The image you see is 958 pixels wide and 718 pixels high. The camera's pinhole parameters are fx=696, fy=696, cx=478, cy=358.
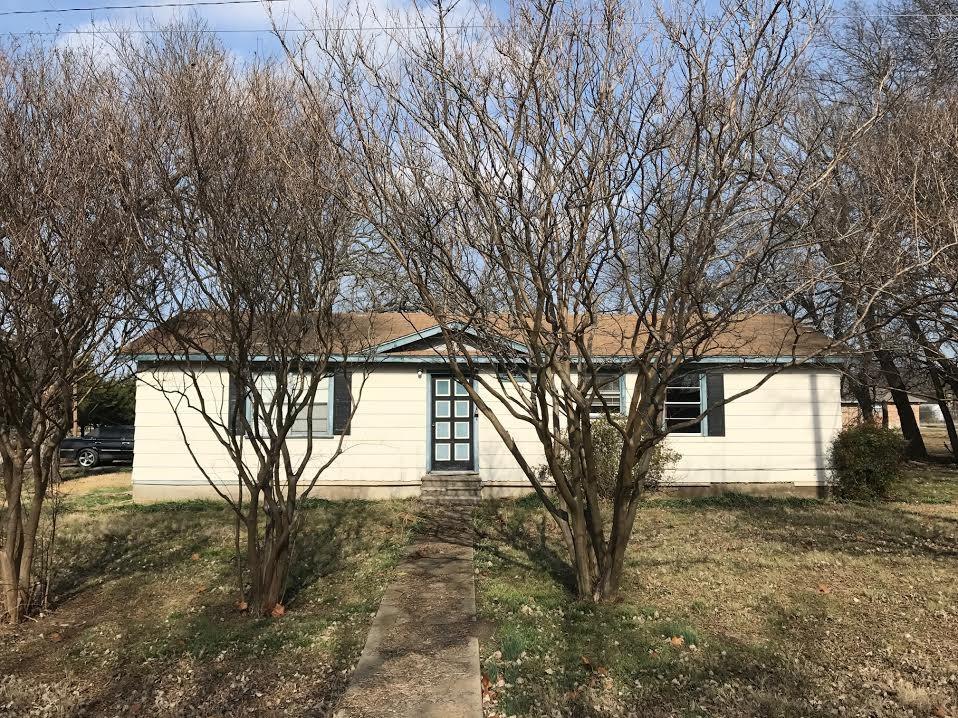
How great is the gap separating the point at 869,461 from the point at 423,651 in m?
9.49

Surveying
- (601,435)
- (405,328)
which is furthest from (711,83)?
(405,328)

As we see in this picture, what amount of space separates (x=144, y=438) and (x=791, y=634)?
10813mm

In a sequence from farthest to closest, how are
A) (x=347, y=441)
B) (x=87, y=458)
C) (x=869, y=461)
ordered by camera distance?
(x=87, y=458) < (x=347, y=441) < (x=869, y=461)

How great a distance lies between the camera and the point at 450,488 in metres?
11.9

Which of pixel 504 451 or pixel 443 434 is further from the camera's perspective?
pixel 443 434

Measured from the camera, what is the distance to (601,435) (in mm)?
11203

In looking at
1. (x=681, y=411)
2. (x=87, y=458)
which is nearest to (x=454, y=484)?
(x=681, y=411)

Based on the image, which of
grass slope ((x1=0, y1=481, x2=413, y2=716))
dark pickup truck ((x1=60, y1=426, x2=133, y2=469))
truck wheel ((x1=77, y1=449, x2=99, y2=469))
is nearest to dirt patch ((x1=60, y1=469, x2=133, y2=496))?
dark pickup truck ((x1=60, y1=426, x2=133, y2=469))

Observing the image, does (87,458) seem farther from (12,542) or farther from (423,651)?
(423,651)

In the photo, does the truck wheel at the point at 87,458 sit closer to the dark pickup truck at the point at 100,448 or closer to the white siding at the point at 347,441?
the dark pickup truck at the point at 100,448

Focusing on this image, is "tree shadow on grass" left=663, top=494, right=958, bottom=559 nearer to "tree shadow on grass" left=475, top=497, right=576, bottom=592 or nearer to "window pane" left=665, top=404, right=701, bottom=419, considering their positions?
"window pane" left=665, top=404, right=701, bottom=419

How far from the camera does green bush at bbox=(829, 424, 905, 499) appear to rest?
1145 centimetres

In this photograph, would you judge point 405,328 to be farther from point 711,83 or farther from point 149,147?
point 711,83

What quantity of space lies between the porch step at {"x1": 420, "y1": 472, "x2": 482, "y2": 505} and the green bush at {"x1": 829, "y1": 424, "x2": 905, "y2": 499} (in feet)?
20.4
